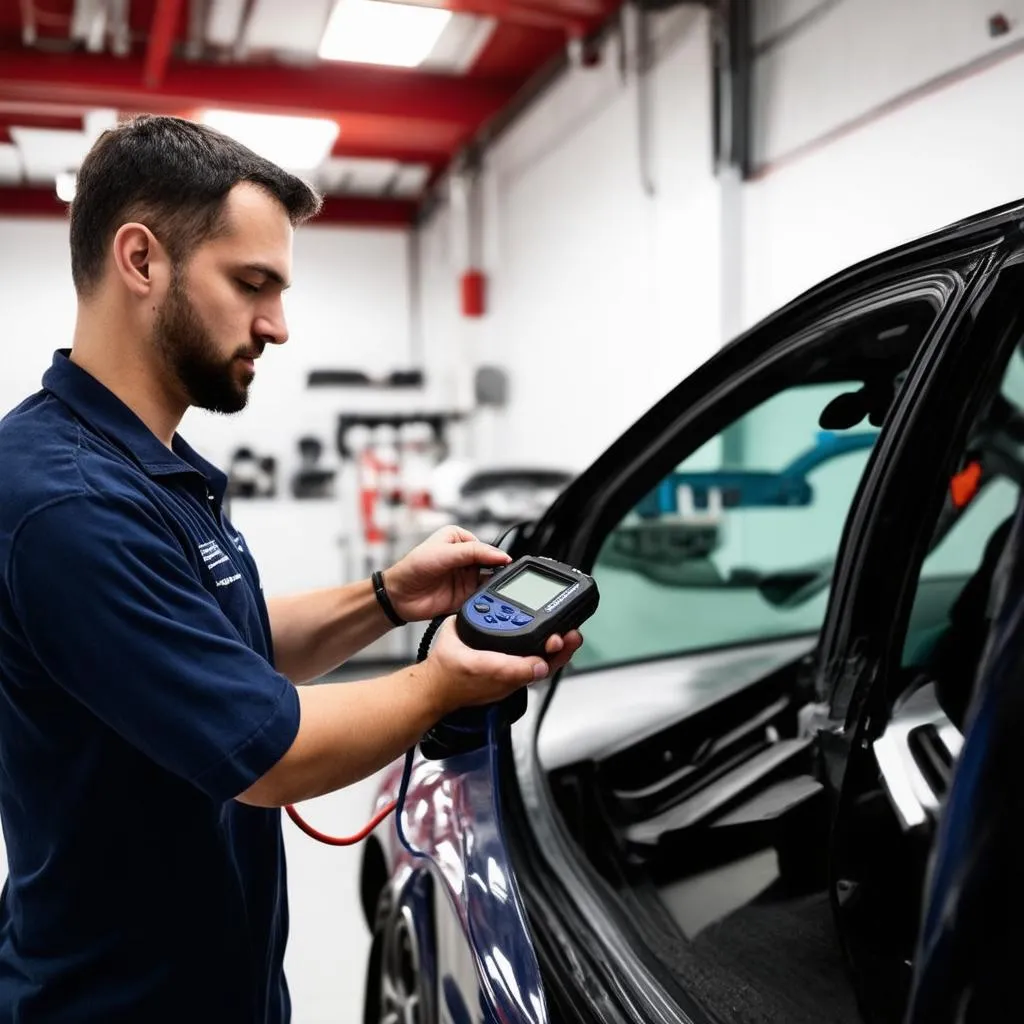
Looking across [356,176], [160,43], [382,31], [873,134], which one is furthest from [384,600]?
[356,176]

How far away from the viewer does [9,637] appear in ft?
3.51

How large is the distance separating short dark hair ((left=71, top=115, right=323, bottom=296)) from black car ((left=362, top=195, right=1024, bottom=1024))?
0.69 meters

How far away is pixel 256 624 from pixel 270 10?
5.82 m

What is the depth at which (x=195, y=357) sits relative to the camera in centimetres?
119

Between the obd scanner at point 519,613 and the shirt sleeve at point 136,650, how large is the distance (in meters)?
0.23

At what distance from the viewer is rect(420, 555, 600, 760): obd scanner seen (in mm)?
1110

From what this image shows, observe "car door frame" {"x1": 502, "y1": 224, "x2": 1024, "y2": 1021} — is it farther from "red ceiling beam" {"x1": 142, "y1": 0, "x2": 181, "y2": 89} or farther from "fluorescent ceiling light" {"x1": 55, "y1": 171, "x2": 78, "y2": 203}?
"red ceiling beam" {"x1": 142, "y1": 0, "x2": 181, "y2": 89}

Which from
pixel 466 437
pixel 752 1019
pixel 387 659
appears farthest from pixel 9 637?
pixel 466 437

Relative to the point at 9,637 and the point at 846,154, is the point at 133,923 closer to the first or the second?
the point at 9,637

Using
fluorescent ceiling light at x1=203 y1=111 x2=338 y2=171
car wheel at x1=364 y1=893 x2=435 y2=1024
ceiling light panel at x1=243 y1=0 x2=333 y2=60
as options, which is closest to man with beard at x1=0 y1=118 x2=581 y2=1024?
car wheel at x1=364 y1=893 x2=435 y2=1024

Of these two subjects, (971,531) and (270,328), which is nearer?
(270,328)

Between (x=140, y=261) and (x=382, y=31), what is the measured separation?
5095 millimetres

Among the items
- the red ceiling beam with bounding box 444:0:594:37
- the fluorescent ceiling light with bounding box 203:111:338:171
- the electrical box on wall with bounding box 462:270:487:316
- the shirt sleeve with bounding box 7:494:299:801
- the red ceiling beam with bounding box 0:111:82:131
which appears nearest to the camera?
the shirt sleeve with bounding box 7:494:299:801

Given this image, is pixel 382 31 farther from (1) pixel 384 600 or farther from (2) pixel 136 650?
(2) pixel 136 650
